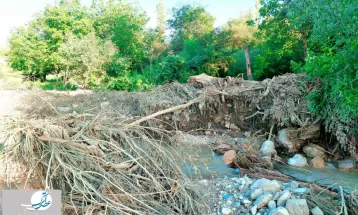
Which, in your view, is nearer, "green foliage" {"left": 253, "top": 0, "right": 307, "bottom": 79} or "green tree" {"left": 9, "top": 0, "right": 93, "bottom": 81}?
"green foliage" {"left": 253, "top": 0, "right": 307, "bottom": 79}

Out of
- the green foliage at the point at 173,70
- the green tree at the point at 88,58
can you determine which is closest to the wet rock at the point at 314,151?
the green foliage at the point at 173,70

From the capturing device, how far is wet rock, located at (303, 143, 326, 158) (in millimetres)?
8977

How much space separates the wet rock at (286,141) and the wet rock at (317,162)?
3.62ft

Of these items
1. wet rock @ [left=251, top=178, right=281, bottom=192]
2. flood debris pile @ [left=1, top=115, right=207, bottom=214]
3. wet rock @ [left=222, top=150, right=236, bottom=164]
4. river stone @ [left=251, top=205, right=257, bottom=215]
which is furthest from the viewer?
wet rock @ [left=222, top=150, right=236, bottom=164]

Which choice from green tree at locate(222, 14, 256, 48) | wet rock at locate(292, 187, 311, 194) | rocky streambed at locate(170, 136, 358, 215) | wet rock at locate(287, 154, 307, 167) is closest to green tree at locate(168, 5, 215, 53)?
green tree at locate(222, 14, 256, 48)

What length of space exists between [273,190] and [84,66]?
19567 millimetres

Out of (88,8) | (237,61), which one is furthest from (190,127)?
(88,8)

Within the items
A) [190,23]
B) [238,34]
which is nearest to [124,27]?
[190,23]

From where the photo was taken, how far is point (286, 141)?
9.54m

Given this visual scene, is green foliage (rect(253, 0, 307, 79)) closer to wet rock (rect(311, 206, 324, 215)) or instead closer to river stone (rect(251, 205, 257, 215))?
wet rock (rect(311, 206, 324, 215))

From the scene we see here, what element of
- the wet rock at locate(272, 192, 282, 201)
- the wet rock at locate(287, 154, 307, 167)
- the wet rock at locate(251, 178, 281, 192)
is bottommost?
the wet rock at locate(287, 154, 307, 167)

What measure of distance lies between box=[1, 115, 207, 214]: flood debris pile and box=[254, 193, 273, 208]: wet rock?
3.49 ft

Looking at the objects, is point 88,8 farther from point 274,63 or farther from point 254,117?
point 254,117

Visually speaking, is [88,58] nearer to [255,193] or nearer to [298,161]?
[298,161]
